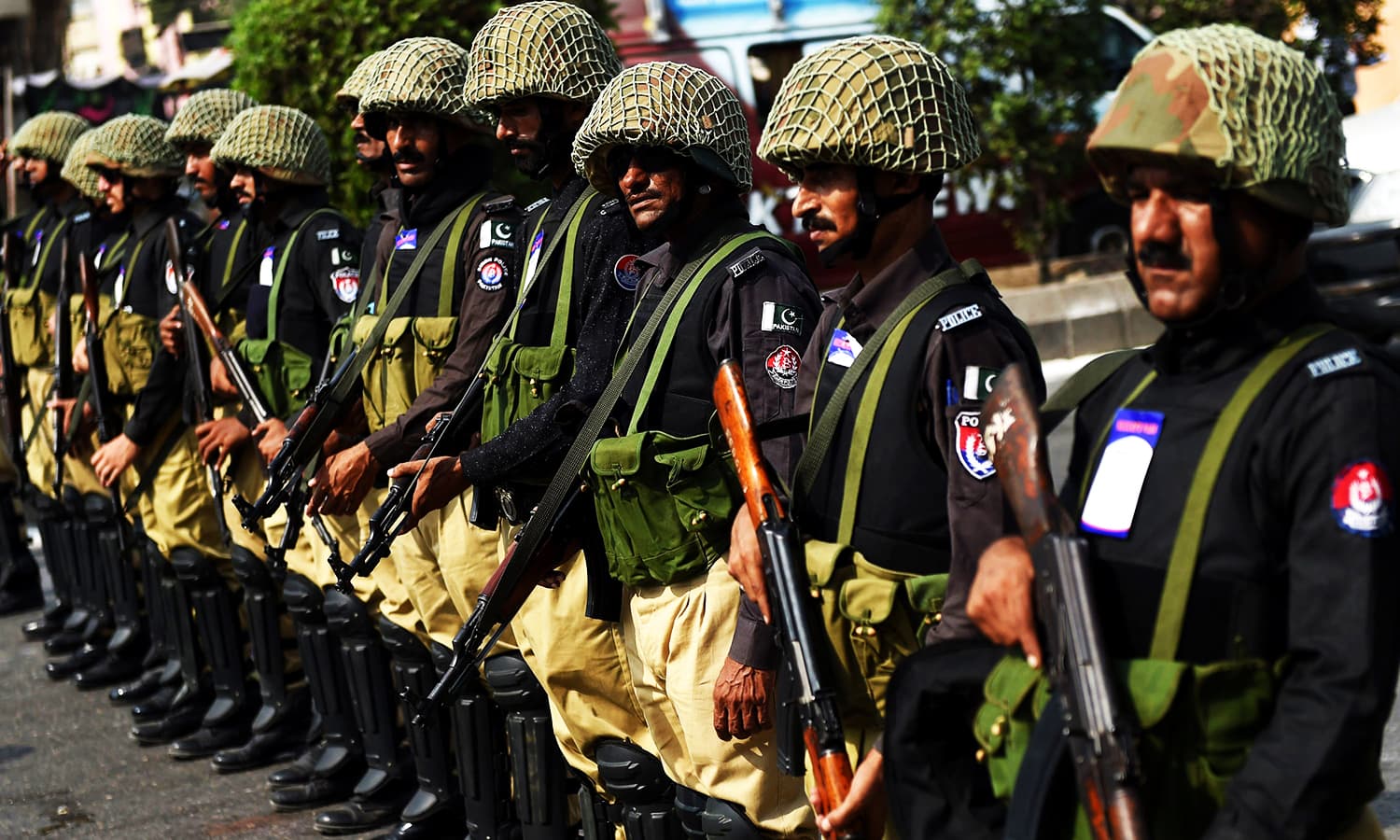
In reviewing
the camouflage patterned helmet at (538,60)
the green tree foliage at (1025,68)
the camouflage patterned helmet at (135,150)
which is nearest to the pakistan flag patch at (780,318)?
the camouflage patterned helmet at (538,60)

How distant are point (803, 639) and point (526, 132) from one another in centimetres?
205

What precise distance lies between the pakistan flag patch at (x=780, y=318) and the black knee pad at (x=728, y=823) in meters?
1.00

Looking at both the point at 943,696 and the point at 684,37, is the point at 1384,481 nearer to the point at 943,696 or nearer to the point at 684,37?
the point at 943,696

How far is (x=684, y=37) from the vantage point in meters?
13.5

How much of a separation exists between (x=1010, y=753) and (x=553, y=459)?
1842mm

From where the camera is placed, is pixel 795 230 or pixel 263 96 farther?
pixel 795 230

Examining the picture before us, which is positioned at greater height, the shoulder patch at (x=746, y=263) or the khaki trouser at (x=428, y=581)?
the shoulder patch at (x=746, y=263)

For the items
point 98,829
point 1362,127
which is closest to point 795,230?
point 1362,127

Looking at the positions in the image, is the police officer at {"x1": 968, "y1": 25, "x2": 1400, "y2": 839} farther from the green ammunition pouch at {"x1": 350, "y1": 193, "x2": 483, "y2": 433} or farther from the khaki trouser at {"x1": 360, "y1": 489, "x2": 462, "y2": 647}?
the khaki trouser at {"x1": 360, "y1": 489, "x2": 462, "y2": 647}

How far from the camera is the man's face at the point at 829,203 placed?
9.94 feet

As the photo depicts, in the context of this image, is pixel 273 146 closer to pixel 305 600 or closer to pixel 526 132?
pixel 305 600

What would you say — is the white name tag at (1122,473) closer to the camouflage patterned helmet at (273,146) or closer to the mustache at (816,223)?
the mustache at (816,223)

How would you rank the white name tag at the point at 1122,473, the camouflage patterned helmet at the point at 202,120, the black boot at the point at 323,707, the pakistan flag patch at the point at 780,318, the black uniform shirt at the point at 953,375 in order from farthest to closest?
the camouflage patterned helmet at the point at 202,120
the black boot at the point at 323,707
the pakistan flag patch at the point at 780,318
the black uniform shirt at the point at 953,375
the white name tag at the point at 1122,473

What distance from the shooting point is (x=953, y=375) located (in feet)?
9.18
